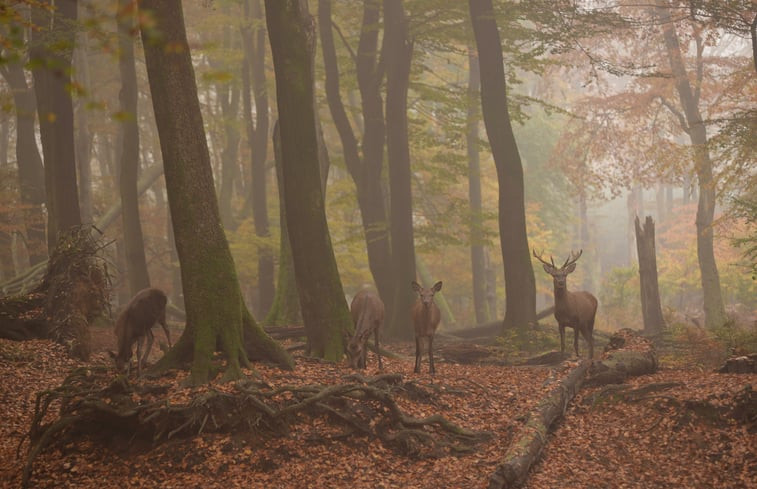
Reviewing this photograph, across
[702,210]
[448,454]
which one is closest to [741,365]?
[448,454]

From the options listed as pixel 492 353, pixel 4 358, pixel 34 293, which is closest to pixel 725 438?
pixel 492 353

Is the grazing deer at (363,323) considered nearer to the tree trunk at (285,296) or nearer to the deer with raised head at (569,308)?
the deer with raised head at (569,308)

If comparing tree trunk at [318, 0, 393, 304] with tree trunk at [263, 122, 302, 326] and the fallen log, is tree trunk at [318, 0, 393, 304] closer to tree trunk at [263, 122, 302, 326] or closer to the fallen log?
tree trunk at [263, 122, 302, 326]

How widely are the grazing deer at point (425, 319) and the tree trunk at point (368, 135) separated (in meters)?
7.43

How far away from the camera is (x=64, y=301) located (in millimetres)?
13156

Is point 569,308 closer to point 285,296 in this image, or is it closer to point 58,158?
point 285,296

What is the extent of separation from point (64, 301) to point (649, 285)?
44.7 ft

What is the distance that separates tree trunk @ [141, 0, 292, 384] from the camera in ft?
32.5

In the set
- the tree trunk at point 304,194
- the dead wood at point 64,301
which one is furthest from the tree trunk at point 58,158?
the tree trunk at point 304,194

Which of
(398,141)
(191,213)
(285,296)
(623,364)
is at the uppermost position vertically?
(398,141)

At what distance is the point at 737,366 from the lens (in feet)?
33.2

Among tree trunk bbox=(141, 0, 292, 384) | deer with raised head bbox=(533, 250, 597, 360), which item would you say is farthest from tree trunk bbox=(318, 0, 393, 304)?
tree trunk bbox=(141, 0, 292, 384)

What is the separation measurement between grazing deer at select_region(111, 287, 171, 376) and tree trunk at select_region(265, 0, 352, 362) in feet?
7.78

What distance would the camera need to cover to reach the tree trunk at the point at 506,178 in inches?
642
